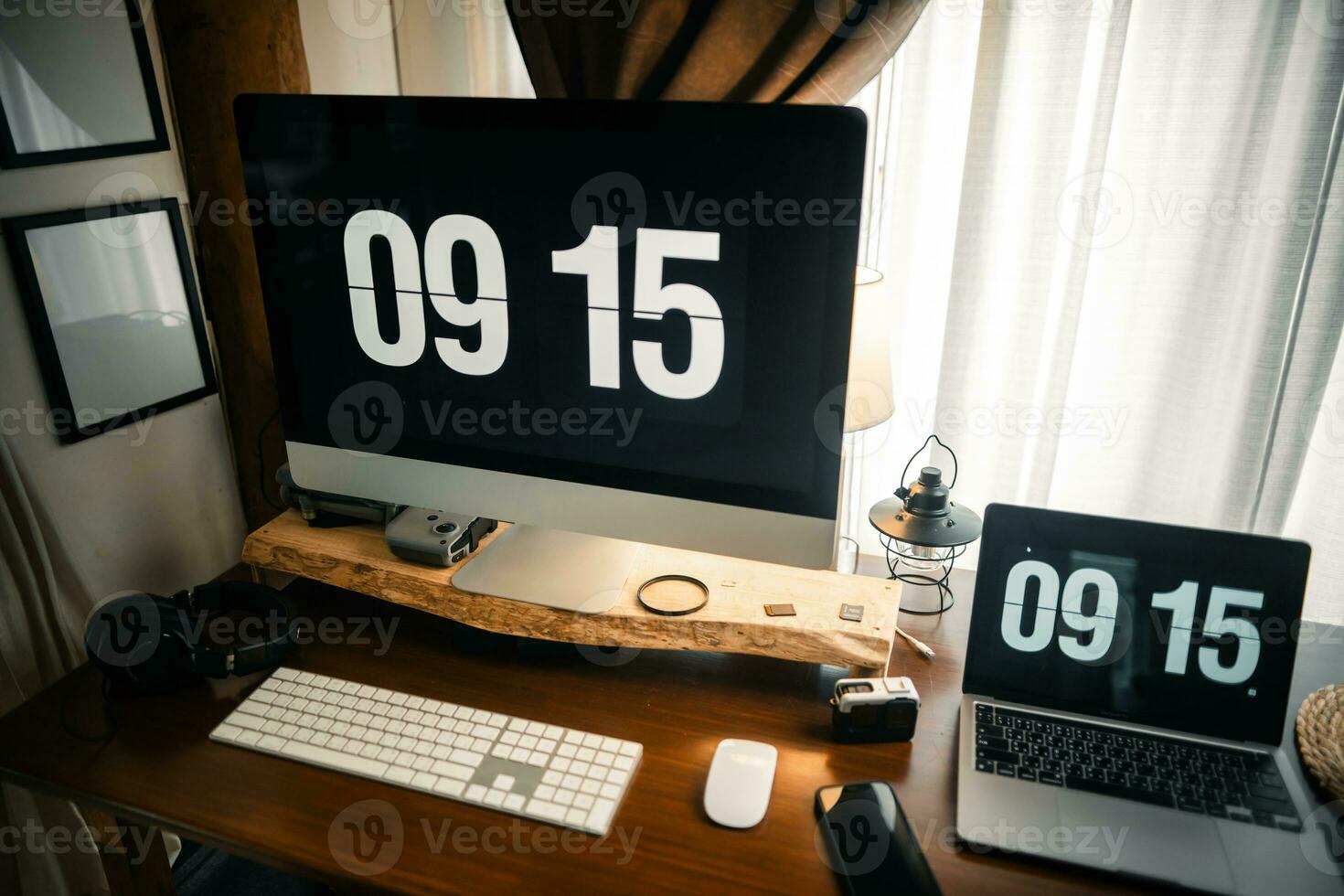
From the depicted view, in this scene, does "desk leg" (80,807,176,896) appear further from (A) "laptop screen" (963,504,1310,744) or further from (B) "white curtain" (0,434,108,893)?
(A) "laptop screen" (963,504,1310,744)

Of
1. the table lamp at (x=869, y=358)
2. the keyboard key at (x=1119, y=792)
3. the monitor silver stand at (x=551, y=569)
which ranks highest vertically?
the table lamp at (x=869, y=358)

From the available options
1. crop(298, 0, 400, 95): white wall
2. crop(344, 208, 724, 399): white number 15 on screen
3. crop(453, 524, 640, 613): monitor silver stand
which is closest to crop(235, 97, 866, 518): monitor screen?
crop(344, 208, 724, 399): white number 15 on screen

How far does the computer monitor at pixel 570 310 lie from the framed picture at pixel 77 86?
29 centimetres

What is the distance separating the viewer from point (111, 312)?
1145 millimetres

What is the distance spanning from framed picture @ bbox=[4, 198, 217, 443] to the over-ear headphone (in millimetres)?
314

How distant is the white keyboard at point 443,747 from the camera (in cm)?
82

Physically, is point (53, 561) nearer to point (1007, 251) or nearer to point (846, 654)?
point (846, 654)

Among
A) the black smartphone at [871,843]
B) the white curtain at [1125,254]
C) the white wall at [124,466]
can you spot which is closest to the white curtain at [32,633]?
the white wall at [124,466]

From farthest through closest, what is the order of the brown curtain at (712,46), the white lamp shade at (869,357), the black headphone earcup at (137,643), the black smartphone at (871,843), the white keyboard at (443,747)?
the brown curtain at (712,46)
the white lamp shade at (869,357)
the black headphone earcup at (137,643)
the white keyboard at (443,747)
the black smartphone at (871,843)

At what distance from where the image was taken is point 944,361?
1491 mm

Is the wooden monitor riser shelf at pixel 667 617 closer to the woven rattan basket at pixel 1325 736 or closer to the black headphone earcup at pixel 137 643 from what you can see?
the black headphone earcup at pixel 137 643

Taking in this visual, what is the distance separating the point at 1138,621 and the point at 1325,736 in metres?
0.24

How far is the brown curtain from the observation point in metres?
1.16

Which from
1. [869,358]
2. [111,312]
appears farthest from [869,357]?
[111,312]
